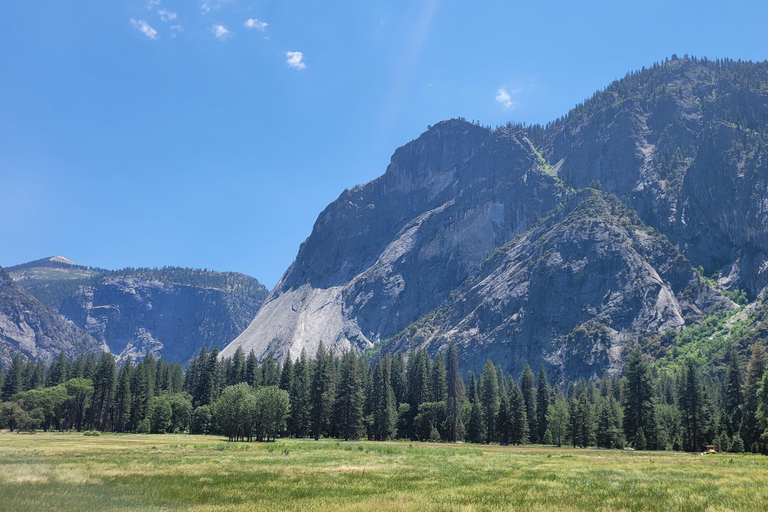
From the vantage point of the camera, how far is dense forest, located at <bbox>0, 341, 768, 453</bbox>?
7838cm

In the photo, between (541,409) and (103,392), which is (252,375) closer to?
(103,392)

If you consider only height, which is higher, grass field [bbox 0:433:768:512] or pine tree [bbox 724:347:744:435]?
A: pine tree [bbox 724:347:744:435]

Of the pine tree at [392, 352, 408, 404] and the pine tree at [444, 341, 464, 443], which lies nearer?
the pine tree at [444, 341, 464, 443]

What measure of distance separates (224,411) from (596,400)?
277 feet

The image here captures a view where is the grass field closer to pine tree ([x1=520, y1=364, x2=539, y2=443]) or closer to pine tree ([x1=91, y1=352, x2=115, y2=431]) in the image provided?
pine tree ([x1=520, y1=364, x2=539, y2=443])

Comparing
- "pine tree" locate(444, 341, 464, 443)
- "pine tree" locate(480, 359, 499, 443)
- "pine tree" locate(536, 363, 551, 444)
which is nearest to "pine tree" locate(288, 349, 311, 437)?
"pine tree" locate(444, 341, 464, 443)

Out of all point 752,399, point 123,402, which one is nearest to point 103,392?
point 123,402

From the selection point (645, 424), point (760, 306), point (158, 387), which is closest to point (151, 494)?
point (645, 424)

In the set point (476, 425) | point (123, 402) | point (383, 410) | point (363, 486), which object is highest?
point (123, 402)

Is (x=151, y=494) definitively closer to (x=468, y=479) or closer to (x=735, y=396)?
(x=468, y=479)

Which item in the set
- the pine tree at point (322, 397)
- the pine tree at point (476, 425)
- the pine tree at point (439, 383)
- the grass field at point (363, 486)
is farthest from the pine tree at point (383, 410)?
the grass field at point (363, 486)

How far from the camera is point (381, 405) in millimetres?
103938

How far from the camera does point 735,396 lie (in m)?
80.3

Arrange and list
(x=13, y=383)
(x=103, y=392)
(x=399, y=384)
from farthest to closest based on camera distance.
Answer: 1. (x=399, y=384)
2. (x=13, y=383)
3. (x=103, y=392)
